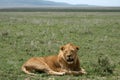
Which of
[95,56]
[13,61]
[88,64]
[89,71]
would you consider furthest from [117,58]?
[13,61]

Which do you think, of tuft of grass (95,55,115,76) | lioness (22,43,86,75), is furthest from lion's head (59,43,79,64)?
tuft of grass (95,55,115,76)

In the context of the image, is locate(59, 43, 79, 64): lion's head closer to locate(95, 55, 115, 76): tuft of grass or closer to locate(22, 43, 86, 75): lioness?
locate(22, 43, 86, 75): lioness

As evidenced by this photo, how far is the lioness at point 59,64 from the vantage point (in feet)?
29.3

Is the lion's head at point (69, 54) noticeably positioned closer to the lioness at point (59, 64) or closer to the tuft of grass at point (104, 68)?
the lioness at point (59, 64)

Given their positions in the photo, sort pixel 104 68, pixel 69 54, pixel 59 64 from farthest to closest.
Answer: pixel 104 68, pixel 59 64, pixel 69 54

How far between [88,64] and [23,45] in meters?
5.57

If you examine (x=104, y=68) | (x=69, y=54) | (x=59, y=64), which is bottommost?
(x=104, y=68)

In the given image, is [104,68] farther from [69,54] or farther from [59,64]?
[69,54]

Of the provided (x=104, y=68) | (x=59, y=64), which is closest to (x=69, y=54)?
(x=59, y=64)

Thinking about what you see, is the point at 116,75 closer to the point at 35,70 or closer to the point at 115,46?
the point at 35,70

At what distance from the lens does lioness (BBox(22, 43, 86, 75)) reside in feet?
29.3

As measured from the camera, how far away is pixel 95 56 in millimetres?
13516

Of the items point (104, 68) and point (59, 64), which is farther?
point (104, 68)

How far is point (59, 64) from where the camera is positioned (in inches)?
361
